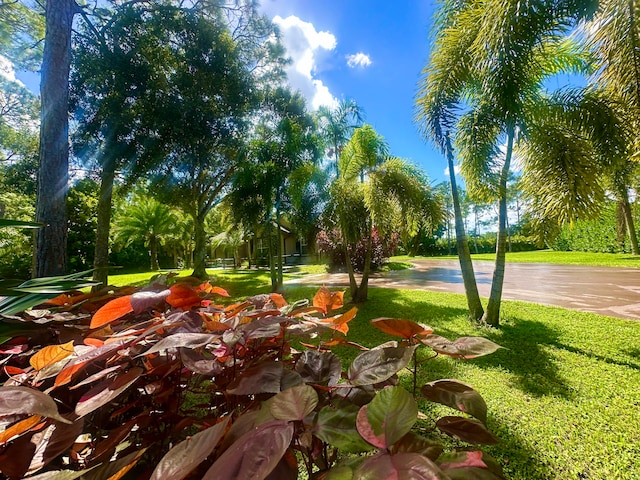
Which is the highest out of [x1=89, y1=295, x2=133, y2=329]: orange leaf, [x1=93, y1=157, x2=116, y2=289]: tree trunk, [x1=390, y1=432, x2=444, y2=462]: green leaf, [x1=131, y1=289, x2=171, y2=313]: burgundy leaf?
[x1=93, y1=157, x2=116, y2=289]: tree trunk

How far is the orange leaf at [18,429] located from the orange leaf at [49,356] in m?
0.12

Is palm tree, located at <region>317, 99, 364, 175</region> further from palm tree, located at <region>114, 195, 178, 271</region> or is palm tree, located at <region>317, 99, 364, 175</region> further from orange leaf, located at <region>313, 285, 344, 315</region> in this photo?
palm tree, located at <region>114, 195, 178, 271</region>

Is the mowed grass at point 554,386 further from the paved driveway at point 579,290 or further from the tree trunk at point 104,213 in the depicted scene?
the tree trunk at point 104,213

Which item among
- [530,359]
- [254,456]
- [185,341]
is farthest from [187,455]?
[530,359]

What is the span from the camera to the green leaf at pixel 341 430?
1.31 ft

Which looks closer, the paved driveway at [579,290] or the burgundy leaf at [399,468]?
the burgundy leaf at [399,468]

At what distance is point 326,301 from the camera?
893 millimetres

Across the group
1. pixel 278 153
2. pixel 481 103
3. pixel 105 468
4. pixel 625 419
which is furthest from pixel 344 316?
pixel 278 153

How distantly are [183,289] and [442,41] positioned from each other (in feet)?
18.9

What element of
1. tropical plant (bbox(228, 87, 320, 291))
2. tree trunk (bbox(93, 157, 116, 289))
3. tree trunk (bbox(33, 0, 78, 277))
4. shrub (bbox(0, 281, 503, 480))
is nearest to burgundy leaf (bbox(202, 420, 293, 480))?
shrub (bbox(0, 281, 503, 480))

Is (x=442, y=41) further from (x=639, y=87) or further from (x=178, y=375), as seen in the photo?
(x=178, y=375)

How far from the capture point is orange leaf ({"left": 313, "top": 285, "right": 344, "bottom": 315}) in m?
0.87

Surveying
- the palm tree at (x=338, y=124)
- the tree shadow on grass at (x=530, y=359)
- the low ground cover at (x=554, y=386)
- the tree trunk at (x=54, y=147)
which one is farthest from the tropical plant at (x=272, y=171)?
the tree shadow on grass at (x=530, y=359)

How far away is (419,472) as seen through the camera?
0.31 metres
